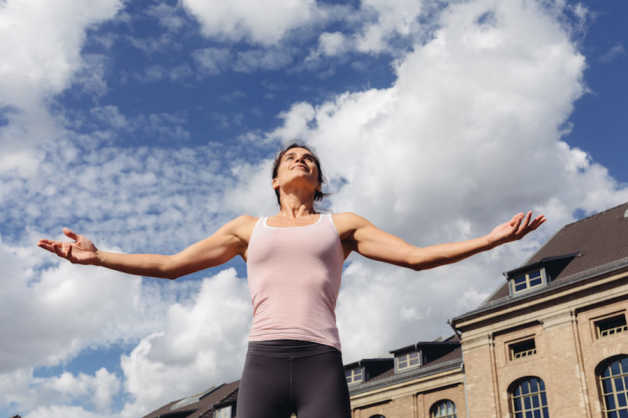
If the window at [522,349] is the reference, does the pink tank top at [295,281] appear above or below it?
below

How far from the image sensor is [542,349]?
28.7 m

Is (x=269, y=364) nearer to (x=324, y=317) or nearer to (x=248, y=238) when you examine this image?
(x=324, y=317)

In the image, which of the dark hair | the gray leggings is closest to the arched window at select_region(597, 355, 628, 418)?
the dark hair

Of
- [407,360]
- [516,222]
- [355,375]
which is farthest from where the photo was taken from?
[355,375]

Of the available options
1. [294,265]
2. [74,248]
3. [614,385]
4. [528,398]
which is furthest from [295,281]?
[528,398]

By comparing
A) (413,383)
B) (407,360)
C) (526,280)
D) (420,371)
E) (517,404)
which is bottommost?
(517,404)

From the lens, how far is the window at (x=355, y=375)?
39.5m

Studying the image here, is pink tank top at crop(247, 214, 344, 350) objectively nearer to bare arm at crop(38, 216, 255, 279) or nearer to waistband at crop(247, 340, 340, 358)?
waistband at crop(247, 340, 340, 358)

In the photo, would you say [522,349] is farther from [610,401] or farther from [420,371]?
[420,371]

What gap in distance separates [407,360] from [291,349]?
36269 millimetres

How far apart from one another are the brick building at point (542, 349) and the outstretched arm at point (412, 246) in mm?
26721

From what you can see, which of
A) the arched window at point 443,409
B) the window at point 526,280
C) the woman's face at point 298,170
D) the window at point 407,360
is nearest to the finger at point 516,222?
the woman's face at point 298,170

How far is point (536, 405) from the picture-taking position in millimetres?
28203

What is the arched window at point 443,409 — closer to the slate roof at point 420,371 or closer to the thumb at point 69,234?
the slate roof at point 420,371
